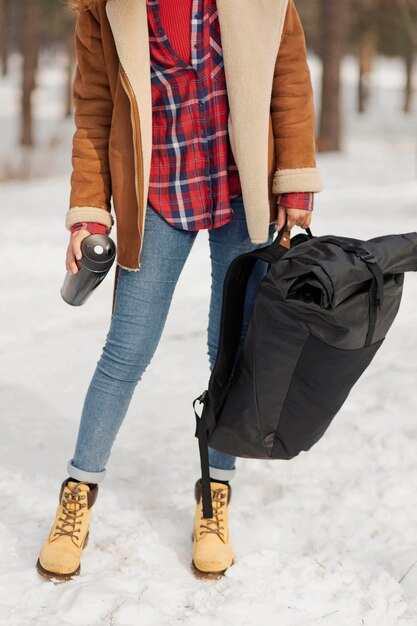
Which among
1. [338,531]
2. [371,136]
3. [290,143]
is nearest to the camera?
[290,143]

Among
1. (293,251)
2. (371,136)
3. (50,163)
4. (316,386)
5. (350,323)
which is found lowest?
(371,136)

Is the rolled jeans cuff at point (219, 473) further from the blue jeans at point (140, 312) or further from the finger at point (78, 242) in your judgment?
the finger at point (78, 242)

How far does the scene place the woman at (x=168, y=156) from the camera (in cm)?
226

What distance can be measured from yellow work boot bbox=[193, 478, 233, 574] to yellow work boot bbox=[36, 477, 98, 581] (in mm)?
372

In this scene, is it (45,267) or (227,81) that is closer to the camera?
(227,81)

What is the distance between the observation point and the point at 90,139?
240cm

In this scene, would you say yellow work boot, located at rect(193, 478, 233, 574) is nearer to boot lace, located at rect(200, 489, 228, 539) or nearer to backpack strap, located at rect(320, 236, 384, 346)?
boot lace, located at rect(200, 489, 228, 539)

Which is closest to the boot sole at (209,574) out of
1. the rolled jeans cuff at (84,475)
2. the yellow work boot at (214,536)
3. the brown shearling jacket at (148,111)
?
the yellow work boot at (214,536)

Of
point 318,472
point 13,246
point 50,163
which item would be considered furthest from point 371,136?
point 318,472

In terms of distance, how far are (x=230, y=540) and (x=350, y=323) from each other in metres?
0.96

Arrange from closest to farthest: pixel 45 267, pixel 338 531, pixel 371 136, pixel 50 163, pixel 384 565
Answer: pixel 384 565
pixel 338 531
pixel 45 267
pixel 50 163
pixel 371 136

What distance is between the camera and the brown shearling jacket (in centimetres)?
224

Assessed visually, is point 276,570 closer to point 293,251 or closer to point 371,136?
→ point 293,251

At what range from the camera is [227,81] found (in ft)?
7.47
